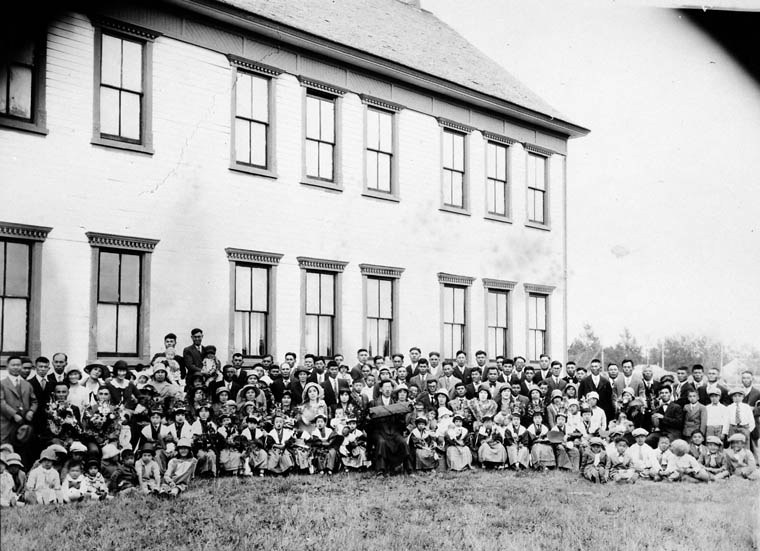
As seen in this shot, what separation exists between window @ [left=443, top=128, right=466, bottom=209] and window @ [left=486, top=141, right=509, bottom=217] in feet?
0.96

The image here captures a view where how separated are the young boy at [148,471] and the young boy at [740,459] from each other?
Result: 5800 millimetres

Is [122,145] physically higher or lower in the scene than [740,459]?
higher

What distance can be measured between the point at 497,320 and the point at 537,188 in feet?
4.82

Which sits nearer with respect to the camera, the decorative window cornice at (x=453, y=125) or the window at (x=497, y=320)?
the window at (x=497, y=320)

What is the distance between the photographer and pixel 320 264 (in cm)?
705

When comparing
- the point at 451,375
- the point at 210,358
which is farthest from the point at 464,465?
the point at 210,358

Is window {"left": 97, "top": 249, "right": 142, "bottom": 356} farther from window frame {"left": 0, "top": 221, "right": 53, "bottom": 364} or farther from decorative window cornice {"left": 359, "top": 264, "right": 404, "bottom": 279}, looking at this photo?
decorative window cornice {"left": 359, "top": 264, "right": 404, "bottom": 279}

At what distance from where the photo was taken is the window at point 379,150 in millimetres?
7387

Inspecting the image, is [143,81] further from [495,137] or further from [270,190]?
[495,137]

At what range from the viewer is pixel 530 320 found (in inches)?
297

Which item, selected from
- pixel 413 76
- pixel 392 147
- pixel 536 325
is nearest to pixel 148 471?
pixel 392 147

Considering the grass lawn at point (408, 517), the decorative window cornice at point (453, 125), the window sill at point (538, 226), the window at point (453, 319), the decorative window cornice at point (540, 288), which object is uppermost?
the decorative window cornice at point (453, 125)

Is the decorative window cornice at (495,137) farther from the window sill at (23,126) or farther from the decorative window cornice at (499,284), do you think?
the window sill at (23,126)

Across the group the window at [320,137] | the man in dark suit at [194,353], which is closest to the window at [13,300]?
the man in dark suit at [194,353]
